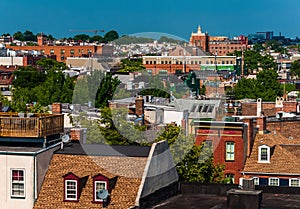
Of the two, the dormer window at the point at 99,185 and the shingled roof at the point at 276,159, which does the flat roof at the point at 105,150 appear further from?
the shingled roof at the point at 276,159

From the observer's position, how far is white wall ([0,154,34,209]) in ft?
123

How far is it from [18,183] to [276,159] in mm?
20353

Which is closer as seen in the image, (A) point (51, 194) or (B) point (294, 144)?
(A) point (51, 194)

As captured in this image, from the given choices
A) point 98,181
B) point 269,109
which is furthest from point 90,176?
point 269,109

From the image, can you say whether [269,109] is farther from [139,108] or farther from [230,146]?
[230,146]

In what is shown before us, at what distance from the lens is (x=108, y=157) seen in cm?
3756

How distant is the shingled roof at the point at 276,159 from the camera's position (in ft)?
177

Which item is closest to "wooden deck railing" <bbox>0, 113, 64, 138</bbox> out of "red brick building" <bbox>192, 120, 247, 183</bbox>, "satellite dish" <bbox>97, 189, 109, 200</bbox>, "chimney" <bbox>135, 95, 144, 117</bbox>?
"satellite dish" <bbox>97, 189, 109, 200</bbox>

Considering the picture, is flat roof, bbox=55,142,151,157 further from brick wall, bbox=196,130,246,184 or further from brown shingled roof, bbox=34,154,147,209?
brick wall, bbox=196,130,246,184

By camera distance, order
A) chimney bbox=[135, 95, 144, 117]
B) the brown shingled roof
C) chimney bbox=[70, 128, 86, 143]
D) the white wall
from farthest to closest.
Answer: chimney bbox=[135, 95, 144, 117] < chimney bbox=[70, 128, 86, 143] < the white wall < the brown shingled roof

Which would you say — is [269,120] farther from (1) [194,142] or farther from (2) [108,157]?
(2) [108,157]

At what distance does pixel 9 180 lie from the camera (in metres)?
37.8

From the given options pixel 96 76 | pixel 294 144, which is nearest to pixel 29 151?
pixel 294 144

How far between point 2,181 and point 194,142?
57.1 feet
